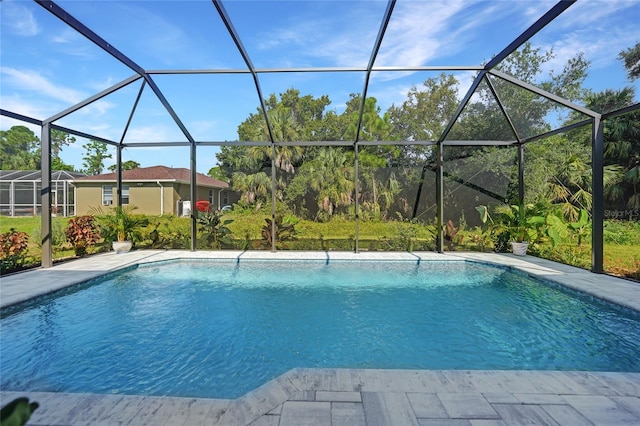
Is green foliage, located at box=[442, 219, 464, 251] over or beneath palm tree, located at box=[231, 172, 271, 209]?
beneath

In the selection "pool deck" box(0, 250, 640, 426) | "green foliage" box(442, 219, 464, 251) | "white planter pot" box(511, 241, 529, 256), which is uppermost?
"green foliage" box(442, 219, 464, 251)

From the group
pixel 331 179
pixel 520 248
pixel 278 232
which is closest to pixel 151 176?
pixel 331 179

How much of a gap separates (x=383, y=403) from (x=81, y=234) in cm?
837

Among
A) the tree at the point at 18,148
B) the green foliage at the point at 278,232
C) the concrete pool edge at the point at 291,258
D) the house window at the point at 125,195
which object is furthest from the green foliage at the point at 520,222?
the tree at the point at 18,148

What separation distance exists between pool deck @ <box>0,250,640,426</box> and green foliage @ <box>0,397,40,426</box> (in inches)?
59.2

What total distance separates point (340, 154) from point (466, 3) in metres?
8.02

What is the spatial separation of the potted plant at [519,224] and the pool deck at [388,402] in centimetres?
639

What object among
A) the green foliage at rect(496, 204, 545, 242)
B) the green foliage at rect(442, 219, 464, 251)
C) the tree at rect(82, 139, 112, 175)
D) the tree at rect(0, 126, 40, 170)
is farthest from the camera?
the tree at rect(82, 139, 112, 175)

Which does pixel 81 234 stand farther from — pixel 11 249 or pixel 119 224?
pixel 11 249

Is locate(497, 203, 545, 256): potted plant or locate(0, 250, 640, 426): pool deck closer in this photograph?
locate(0, 250, 640, 426): pool deck

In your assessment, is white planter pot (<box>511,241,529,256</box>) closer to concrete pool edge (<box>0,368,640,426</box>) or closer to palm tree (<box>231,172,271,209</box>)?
concrete pool edge (<box>0,368,640,426</box>)

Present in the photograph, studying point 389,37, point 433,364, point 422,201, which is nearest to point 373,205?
point 422,201

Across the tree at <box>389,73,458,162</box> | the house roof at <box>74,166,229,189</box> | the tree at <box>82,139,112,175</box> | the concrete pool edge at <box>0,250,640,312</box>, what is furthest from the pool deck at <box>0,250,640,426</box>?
the tree at <box>82,139,112,175</box>

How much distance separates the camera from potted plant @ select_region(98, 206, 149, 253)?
9.07 m
